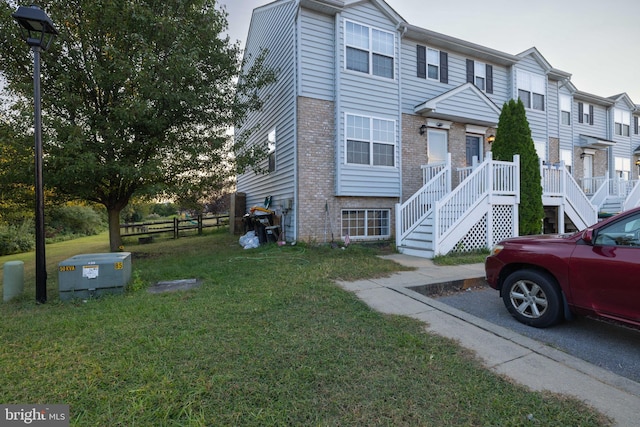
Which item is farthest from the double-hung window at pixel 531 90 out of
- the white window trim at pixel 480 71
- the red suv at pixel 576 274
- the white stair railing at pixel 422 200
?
the red suv at pixel 576 274

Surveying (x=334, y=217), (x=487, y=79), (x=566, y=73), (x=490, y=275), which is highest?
(x=566, y=73)

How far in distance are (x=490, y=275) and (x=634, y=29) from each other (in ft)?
39.4

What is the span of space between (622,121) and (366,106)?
59.3 ft

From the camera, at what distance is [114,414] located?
6.81ft

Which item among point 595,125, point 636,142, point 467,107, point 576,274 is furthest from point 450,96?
point 636,142

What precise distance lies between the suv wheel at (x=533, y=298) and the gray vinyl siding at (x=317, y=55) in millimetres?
7998

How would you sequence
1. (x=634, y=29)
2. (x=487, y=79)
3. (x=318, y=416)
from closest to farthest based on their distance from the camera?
(x=318, y=416) → (x=634, y=29) → (x=487, y=79)

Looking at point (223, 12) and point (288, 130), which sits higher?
point (223, 12)

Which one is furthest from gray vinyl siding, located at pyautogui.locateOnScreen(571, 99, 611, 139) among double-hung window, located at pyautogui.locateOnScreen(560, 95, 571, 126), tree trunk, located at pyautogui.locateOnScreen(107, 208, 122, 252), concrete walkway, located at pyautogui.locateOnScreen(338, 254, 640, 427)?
tree trunk, located at pyautogui.locateOnScreen(107, 208, 122, 252)

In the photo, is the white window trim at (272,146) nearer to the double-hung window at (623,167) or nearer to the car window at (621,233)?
the car window at (621,233)

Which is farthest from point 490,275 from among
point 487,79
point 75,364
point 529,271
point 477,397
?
point 487,79

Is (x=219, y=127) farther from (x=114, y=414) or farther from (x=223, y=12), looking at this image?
(x=114, y=414)

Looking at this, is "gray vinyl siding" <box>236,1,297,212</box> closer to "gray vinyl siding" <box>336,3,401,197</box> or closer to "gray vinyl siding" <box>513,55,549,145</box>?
"gray vinyl siding" <box>336,3,401,197</box>

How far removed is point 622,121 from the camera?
18281 mm
